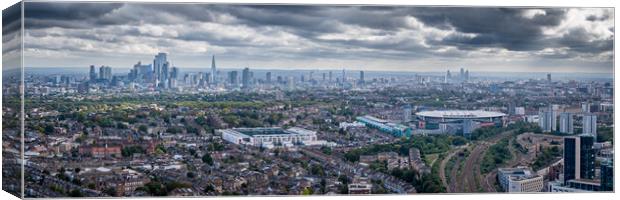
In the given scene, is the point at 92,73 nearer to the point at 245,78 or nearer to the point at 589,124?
the point at 245,78

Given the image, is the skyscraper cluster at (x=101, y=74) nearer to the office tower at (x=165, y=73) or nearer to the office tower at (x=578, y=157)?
the office tower at (x=165, y=73)

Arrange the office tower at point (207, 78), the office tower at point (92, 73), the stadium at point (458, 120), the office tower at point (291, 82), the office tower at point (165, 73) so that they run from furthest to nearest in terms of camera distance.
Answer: the stadium at point (458, 120) < the office tower at point (291, 82) < the office tower at point (207, 78) < the office tower at point (165, 73) < the office tower at point (92, 73)

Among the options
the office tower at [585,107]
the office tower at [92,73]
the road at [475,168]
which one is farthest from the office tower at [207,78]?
the office tower at [585,107]

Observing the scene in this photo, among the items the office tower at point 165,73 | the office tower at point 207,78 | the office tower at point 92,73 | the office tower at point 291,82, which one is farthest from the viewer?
the office tower at point 291,82

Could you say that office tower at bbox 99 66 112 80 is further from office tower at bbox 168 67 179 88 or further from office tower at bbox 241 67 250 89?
office tower at bbox 241 67 250 89

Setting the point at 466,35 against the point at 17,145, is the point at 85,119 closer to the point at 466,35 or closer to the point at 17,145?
the point at 17,145

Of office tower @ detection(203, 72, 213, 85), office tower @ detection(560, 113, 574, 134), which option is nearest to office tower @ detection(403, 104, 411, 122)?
office tower @ detection(560, 113, 574, 134)
